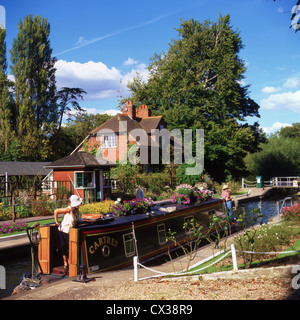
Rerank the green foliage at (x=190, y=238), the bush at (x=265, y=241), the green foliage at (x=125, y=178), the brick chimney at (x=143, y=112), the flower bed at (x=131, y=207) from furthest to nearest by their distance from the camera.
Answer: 1. the brick chimney at (x=143, y=112)
2. the green foliage at (x=125, y=178)
3. the flower bed at (x=131, y=207)
4. the bush at (x=265, y=241)
5. the green foliage at (x=190, y=238)

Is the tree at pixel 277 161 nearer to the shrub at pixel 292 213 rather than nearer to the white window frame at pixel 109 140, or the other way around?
the white window frame at pixel 109 140

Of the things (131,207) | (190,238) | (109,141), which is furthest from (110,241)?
(109,141)

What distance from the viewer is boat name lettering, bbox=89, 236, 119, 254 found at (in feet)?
28.2

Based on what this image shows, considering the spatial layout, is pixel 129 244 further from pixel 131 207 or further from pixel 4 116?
pixel 4 116

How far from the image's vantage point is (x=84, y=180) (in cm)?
2094

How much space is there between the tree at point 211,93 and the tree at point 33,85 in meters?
13.1

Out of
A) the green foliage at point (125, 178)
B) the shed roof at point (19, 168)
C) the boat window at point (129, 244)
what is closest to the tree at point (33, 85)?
the shed roof at point (19, 168)

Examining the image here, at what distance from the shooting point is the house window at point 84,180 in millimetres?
20859

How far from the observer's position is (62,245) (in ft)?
28.1

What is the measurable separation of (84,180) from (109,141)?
13508 mm

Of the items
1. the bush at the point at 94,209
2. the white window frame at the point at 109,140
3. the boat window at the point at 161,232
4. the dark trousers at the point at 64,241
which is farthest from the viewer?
the white window frame at the point at 109,140

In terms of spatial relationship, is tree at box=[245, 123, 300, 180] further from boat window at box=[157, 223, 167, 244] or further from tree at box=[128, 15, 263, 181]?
boat window at box=[157, 223, 167, 244]
